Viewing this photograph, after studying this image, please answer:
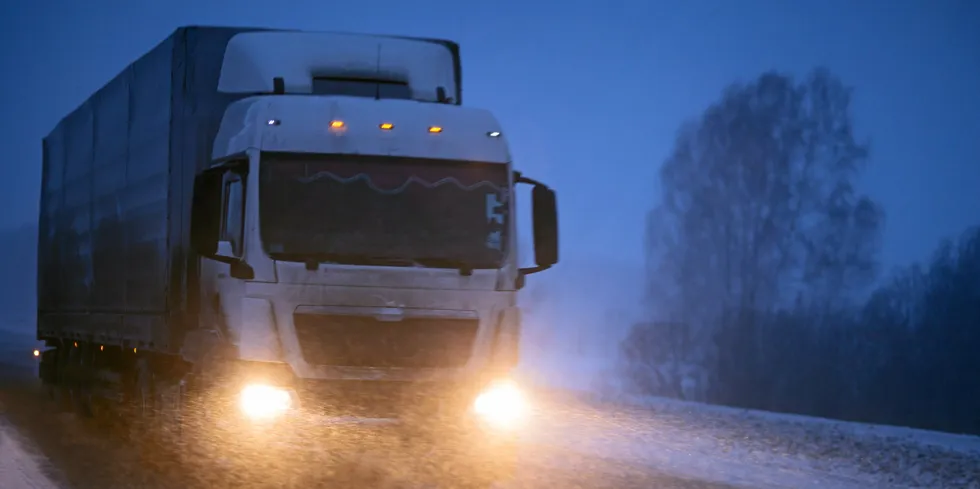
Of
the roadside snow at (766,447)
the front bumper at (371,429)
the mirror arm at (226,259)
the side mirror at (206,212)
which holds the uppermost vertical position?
the side mirror at (206,212)

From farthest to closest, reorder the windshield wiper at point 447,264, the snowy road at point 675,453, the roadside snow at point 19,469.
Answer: the snowy road at point 675,453 → the windshield wiper at point 447,264 → the roadside snow at point 19,469

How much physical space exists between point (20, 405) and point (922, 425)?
70.2 ft

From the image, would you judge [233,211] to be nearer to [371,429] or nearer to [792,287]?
[371,429]

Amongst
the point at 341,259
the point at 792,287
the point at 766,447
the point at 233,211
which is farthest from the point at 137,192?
the point at 792,287

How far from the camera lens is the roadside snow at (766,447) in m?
11.5

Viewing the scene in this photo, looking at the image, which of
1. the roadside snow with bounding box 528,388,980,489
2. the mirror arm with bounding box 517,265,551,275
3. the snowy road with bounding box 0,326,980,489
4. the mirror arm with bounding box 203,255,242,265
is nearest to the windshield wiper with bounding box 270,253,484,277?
the mirror arm with bounding box 203,255,242,265

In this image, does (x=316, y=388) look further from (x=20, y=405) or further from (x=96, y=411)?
(x=20, y=405)

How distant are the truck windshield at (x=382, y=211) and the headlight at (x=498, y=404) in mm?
1076

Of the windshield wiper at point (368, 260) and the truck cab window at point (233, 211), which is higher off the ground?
the truck cab window at point (233, 211)

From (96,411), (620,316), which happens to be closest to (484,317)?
(96,411)

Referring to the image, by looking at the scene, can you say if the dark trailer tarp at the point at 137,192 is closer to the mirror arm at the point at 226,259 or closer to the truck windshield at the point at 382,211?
the mirror arm at the point at 226,259

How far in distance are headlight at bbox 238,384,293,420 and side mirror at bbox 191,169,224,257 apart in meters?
1.20

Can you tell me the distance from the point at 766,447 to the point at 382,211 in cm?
615

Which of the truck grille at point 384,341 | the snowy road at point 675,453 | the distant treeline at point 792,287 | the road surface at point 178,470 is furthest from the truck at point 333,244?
the distant treeline at point 792,287
